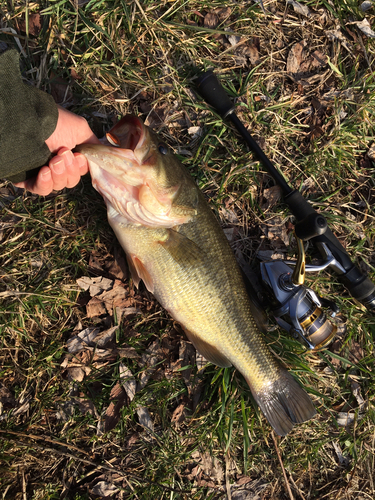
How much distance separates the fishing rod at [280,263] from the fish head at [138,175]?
100cm

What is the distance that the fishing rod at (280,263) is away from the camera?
10.6 feet

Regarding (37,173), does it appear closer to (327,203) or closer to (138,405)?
(138,405)

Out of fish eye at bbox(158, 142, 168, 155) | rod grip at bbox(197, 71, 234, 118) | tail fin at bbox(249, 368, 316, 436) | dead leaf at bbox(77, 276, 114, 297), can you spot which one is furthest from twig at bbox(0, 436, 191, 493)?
rod grip at bbox(197, 71, 234, 118)

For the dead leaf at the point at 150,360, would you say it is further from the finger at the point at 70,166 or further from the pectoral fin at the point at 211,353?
the finger at the point at 70,166

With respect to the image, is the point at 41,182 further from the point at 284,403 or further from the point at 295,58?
the point at 295,58

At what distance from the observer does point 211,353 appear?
3.10 metres

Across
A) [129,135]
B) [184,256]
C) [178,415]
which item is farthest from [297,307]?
[129,135]

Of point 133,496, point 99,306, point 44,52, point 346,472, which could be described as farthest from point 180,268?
point 346,472

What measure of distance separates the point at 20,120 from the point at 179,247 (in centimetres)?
143

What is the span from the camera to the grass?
3213 mm

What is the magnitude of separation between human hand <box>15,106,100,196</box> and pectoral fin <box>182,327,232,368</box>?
162cm

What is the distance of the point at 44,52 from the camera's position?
130 inches

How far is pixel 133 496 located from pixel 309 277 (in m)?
2.60

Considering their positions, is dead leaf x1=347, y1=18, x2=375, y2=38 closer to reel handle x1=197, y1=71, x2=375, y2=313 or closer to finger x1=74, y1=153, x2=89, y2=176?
reel handle x1=197, y1=71, x2=375, y2=313
